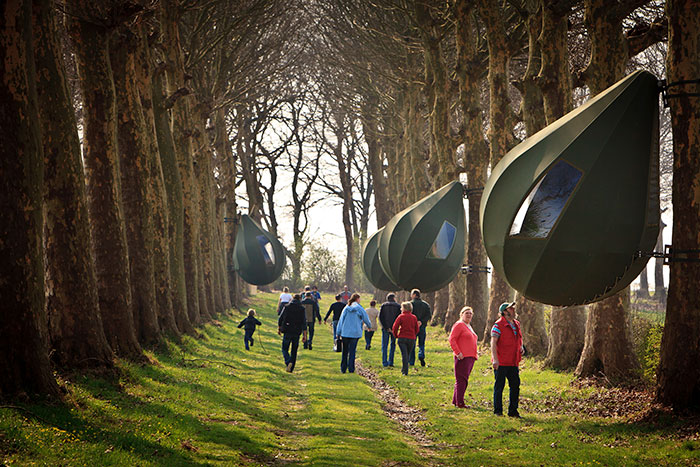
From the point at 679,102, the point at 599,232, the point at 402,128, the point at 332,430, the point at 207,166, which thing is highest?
the point at 402,128

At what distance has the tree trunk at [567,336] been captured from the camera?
50.8ft

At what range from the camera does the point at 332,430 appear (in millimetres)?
10711

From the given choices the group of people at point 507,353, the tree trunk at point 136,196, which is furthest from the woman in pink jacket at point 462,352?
the tree trunk at point 136,196

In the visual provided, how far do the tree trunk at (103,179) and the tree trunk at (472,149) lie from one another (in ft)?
36.6

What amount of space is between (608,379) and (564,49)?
6714mm

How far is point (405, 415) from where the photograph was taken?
41.2 feet

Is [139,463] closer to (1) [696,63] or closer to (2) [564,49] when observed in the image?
(1) [696,63]

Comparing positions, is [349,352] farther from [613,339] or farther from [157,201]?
[613,339]

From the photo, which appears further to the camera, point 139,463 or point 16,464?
point 139,463

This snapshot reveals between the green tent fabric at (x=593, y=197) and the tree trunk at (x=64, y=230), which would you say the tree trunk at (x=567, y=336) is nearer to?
the green tent fabric at (x=593, y=197)

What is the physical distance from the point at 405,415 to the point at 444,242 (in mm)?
7470

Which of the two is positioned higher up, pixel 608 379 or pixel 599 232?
pixel 599 232

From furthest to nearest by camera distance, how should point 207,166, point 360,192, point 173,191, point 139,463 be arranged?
point 360,192
point 207,166
point 173,191
point 139,463

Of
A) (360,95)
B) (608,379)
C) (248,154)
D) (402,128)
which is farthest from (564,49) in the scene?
(248,154)
